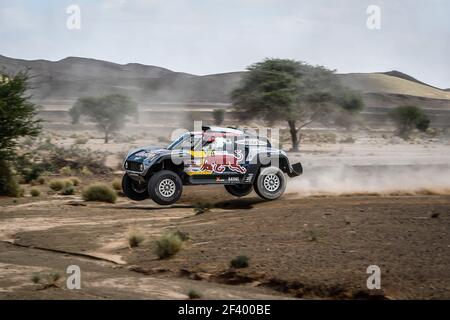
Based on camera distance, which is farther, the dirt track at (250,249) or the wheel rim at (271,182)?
the wheel rim at (271,182)

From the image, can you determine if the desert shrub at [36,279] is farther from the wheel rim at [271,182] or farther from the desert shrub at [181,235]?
the wheel rim at [271,182]

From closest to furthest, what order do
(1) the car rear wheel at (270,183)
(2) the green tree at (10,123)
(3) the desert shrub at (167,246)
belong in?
(3) the desert shrub at (167,246)
(1) the car rear wheel at (270,183)
(2) the green tree at (10,123)

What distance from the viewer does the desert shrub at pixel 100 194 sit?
75.8 feet

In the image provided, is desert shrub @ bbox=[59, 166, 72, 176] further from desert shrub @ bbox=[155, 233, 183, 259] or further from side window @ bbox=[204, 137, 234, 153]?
desert shrub @ bbox=[155, 233, 183, 259]

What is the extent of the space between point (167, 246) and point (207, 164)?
650cm

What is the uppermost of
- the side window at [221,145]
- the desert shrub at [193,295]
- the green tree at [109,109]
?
the green tree at [109,109]

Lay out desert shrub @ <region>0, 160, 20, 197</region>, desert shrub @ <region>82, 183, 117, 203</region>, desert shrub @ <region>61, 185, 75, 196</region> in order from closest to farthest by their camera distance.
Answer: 1. desert shrub @ <region>82, 183, 117, 203</region>
2. desert shrub @ <region>0, 160, 20, 197</region>
3. desert shrub @ <region>61, 185, 75, 196</region>

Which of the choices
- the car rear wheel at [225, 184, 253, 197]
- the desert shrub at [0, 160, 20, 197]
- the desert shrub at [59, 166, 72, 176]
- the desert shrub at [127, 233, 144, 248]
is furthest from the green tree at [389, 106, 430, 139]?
the desert shrub at [127, 233, 144, 248]

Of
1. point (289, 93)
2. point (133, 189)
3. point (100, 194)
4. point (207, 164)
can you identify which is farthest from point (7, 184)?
point (289, 93)

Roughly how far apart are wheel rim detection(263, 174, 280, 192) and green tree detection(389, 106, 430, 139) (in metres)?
52.1

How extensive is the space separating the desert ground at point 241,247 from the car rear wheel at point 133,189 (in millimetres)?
481

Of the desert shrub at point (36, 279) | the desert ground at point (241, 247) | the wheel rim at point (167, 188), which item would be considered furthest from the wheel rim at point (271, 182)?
the desert shrub at point (36, 279)

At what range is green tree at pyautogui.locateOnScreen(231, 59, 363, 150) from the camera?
4716 centimetres
